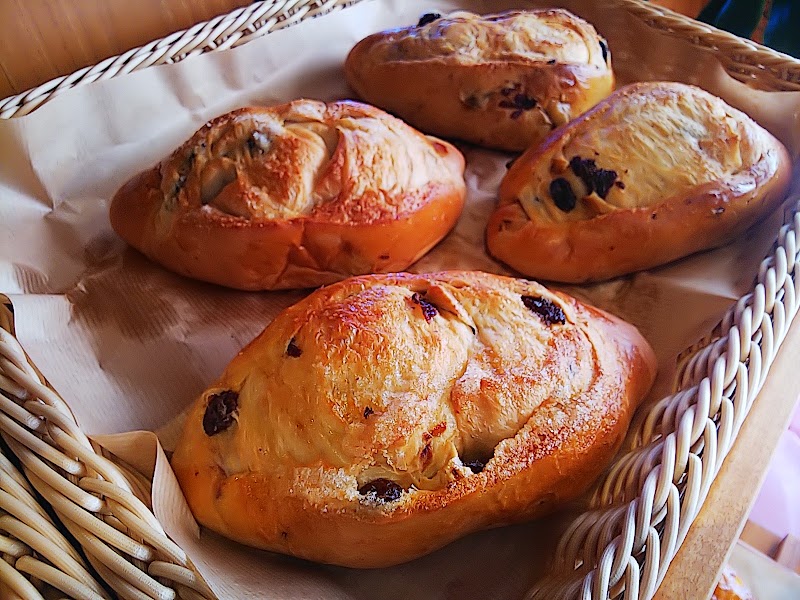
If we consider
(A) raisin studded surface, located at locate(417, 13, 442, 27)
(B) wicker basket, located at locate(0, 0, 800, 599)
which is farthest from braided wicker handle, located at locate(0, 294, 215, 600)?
(A) raisin studded surface, located at locate(417, 13, 442, 27)

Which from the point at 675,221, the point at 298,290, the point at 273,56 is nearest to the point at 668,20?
the point at 675,221

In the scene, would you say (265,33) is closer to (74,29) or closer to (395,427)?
(74,29)

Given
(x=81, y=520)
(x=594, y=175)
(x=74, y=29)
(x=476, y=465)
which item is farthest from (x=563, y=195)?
(x=74, y=29)

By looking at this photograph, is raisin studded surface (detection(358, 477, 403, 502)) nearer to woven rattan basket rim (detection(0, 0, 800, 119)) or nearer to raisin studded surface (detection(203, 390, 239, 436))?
raisin studded surface (detection(203, 390, 239, 436))

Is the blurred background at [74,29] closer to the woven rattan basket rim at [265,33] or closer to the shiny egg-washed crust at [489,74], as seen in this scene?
the woven rattan basket rim at [265,33]

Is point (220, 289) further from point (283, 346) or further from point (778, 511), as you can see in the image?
point (778, 511)

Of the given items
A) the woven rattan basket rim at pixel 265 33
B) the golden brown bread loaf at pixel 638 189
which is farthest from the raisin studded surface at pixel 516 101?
the woven rattan basket rim at pixel 265 33

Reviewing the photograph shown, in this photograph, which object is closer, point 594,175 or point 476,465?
point 476,465
